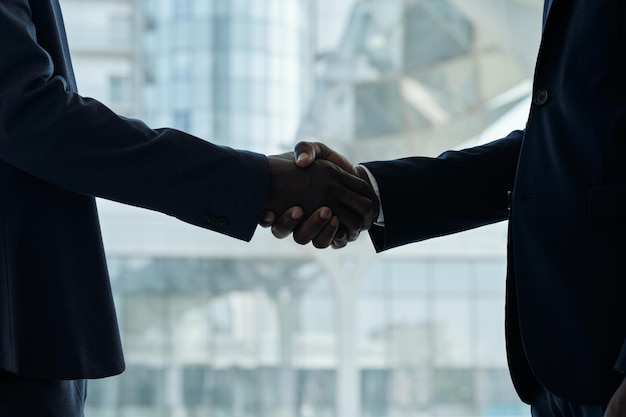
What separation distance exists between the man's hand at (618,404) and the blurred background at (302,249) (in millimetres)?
10144

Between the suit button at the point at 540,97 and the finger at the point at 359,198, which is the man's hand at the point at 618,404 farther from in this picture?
the finger at the point at 359,198

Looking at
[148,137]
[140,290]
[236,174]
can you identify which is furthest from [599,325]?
[140,290]

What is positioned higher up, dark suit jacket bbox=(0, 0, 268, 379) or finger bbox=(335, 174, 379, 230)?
dark suit jacket bbox=(0, 0, 268, 379)

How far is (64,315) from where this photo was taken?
1.23 meters

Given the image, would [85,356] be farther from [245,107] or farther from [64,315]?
[245,107]

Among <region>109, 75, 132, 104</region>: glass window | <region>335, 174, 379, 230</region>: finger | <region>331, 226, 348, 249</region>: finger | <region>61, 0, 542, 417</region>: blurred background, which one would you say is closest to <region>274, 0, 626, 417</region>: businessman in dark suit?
<region>335, 174, 379, 230</region>: finger

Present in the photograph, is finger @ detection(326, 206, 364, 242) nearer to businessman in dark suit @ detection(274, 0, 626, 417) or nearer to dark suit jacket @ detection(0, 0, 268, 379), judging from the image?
dark suit jacket @ detection(0, 0, 268, 379)

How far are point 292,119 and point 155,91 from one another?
2.85m

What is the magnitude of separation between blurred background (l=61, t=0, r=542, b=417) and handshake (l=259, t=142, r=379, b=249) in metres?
9.35

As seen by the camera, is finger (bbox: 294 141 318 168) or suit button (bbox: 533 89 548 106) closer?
suit button (bbox: 533 89 548 106)

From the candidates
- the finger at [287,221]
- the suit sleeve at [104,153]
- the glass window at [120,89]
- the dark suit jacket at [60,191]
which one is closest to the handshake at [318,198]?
the finger at [287,221]

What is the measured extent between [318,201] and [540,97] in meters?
0.62

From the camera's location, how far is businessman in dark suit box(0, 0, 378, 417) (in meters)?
1.22

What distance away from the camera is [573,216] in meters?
1.20
